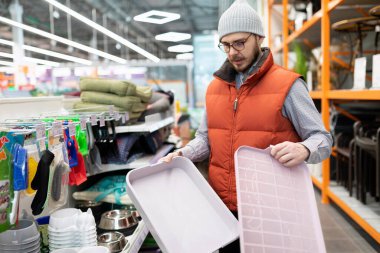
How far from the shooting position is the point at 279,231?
1.26 metres

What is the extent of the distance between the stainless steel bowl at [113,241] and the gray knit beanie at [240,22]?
1136 millimetres

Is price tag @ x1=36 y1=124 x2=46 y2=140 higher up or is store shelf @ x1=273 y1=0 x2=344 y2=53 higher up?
store shelf @ x1=273 y1=0 x2=344 y2=53

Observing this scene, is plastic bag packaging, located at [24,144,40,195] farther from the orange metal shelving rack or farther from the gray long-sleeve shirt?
the orange metal shelving rack

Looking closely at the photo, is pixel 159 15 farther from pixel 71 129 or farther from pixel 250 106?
pixel 250 106

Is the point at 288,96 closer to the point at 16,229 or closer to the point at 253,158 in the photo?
the point at 253,158

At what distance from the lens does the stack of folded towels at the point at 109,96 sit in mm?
2650

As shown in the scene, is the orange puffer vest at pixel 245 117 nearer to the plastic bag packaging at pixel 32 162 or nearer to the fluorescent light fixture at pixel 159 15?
the plastic bag packaging at pixel 32 162

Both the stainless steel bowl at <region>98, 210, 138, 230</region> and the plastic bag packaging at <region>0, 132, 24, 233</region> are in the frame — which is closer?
the plastic bag packaging at <region>0, 132, 24, 233</region>

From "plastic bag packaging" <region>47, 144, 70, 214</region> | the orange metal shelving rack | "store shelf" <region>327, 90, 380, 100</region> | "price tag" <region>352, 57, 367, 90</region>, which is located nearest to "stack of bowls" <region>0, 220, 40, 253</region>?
"plastic bag packaging" <region>47, 144, 70, 214</region>

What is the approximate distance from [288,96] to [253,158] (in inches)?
16.3

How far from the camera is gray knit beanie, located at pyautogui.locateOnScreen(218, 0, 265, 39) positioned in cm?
166

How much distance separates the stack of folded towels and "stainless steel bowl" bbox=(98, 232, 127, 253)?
0.96m

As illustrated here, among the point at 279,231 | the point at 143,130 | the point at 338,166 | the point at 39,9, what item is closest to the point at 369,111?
the point at 338,166

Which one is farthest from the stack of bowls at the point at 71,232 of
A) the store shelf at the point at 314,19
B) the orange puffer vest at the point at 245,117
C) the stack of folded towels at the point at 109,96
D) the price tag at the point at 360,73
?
the store shelf at the point at 314,19
